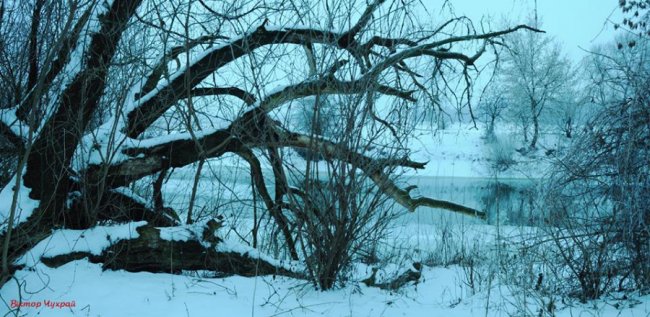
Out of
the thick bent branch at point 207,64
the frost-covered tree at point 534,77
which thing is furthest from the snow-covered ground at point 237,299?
the frost-covered tree at point 534,77

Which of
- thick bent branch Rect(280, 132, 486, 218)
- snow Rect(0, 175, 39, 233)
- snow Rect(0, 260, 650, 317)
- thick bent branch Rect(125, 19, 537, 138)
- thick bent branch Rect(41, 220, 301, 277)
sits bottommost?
snow Rect(0, 260, 650, 317)

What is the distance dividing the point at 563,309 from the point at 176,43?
524cm

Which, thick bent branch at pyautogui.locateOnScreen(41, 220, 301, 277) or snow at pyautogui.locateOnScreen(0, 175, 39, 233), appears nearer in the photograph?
snow at pyautogui.locateOnScreen(0, 175, 39, 233)

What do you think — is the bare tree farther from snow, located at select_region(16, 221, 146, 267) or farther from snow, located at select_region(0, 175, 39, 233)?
snow, located at select_region(0, 175, 39, 233)

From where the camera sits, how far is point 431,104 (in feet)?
23.1

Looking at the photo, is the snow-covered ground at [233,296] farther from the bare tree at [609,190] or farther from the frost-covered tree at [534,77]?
the frost-covered tree at [534,77]

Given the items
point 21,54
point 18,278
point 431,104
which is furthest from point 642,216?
point 21,54

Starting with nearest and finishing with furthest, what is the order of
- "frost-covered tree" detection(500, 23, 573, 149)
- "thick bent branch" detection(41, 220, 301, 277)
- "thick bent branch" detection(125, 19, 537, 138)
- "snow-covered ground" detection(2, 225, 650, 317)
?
"snow-covered ground" detection(2, 225, 650, 317)
"thick bent branch" detection(41, 220, 301, 277)
"thick bent branch" detection(125, 19, 537, 138)
"frost-covered tree" detection(500, 23, 573, 149)

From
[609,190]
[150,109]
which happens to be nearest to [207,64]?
[150,109]

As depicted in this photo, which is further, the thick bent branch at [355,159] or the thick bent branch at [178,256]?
the thick bent branch at [178,256]

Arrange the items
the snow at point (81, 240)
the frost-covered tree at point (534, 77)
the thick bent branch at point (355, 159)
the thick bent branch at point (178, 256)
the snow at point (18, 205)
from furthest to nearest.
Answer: the frost-covered tree at point (534, 77)
the thick bent branch at point (178, 256)
the snow at point (18, 205)
the snow at point (81, 240)
the thick bent branch at point (355, 159)

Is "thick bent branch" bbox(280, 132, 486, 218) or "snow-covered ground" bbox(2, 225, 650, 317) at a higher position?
"thick bent branch" bbox(280, 132, 486, 218)

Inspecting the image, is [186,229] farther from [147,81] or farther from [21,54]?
[21,54]

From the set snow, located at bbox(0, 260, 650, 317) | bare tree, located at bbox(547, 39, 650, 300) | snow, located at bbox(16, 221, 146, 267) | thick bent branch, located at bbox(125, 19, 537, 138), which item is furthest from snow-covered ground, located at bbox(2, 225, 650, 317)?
thick bent branch, located at bbox(125, 19, 537, 138)
